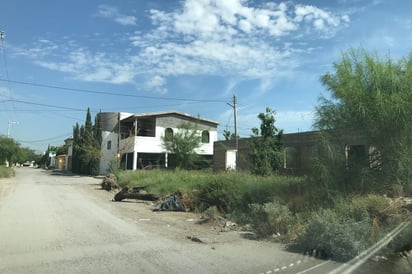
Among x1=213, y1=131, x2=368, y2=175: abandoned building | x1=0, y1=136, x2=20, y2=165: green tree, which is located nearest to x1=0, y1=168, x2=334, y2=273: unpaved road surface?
x1=213, y1=131, x2=368, y2=175: abandoned building

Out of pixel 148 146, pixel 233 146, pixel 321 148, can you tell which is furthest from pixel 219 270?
pixel 148 146

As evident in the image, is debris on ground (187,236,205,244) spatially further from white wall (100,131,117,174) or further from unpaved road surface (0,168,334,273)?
white wall (100,131,117,174)

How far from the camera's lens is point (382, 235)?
8367 millimetres

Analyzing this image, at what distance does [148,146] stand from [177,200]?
33039 mm

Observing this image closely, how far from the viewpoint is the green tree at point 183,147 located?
43750 mm

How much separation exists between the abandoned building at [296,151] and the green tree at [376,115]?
26 centimetres

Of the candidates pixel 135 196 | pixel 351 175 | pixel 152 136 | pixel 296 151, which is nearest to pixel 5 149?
pixel 152 136

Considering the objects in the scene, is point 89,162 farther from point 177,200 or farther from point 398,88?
point 398,88

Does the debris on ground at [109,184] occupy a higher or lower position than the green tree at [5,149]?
lower

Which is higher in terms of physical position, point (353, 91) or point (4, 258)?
point (353, 91)

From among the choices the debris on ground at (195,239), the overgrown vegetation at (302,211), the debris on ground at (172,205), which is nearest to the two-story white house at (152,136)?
the debris on ground at (172,205)

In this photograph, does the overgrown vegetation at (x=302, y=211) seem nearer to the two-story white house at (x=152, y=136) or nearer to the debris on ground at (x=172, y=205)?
the debris on ground at (x=172, y=205)

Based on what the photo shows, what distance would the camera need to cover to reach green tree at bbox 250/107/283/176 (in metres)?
23.2

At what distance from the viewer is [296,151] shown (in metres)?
30.5
